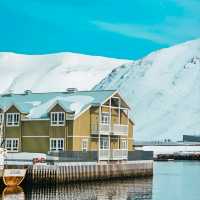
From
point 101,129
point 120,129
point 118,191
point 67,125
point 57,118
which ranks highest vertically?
point 57,118

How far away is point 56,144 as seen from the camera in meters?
62.9

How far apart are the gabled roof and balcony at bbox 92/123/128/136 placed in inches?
85.7

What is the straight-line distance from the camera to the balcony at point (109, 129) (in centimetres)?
6431

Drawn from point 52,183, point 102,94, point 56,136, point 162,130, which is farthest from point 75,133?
point 162,130

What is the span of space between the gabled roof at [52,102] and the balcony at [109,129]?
218cm

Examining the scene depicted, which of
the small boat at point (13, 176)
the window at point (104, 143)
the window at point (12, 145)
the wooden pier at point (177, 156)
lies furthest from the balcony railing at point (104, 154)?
the wooden pier at point (177, 156)

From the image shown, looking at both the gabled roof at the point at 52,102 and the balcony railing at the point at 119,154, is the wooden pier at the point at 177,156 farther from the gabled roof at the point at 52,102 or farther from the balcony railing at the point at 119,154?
the gabled roof at the point at 52,102

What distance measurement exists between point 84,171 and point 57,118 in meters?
8.47

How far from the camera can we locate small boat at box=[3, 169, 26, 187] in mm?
48750

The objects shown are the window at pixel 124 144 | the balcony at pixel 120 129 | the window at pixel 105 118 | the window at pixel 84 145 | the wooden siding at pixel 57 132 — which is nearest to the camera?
the wooden siding at pixel 57 132

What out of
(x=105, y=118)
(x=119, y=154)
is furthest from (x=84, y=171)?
(x=105, y=118)

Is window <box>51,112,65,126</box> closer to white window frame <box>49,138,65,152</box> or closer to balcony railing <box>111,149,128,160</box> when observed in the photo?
white window frame <box>49,138,65,152</box>

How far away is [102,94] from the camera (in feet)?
219

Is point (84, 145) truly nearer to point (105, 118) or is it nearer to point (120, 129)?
point (105, 118)
